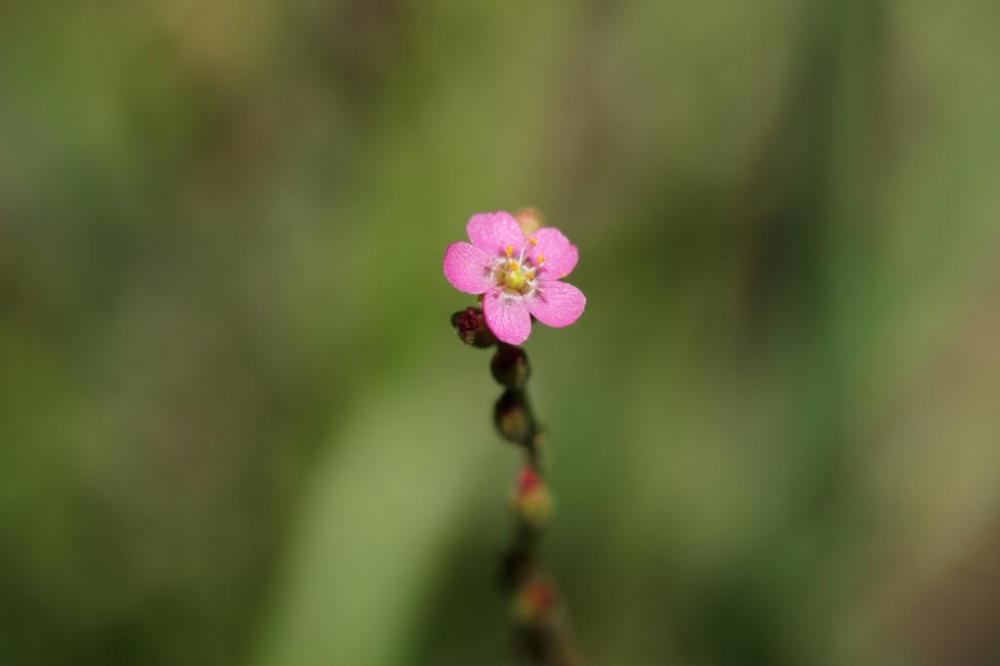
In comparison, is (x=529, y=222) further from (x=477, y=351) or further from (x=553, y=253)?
(x=477, y=351)

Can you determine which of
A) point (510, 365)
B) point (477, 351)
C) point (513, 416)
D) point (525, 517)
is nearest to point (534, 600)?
point (525, 517)

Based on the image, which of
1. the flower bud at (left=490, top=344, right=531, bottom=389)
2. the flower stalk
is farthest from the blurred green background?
the flower bud at (left=490, top=344, right=531, bottom=389)

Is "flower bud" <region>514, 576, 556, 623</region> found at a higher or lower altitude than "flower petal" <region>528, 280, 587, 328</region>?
lower

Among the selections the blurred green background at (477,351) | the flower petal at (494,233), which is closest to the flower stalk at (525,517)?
the flower petal at (494,233)

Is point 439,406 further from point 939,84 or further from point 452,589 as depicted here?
point 939,84

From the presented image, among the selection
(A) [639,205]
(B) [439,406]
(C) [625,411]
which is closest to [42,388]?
(B) [439,406]

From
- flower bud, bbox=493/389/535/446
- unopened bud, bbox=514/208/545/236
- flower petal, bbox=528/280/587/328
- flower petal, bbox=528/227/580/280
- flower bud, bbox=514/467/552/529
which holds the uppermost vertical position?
unopened bud, bbox=514/208/545/236

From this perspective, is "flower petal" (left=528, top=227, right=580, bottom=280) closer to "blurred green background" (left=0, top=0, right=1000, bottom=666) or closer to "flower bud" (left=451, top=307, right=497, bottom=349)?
"flower bud" (left=451, top=307, right=497, bottom=349)
